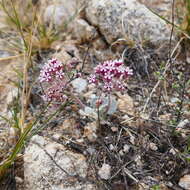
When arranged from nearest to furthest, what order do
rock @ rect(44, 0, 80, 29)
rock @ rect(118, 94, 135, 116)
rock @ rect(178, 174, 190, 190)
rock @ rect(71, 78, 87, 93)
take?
rock @ rect(178, 174, 190, 190) < rock @ rect(118, 94, 135, 116) < rock @ rect(71, 78, 87, 93) < rock @ rect(44, 0, 80, 29)

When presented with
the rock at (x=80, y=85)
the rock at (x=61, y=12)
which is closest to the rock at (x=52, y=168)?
the rock at (x=80, y=85)

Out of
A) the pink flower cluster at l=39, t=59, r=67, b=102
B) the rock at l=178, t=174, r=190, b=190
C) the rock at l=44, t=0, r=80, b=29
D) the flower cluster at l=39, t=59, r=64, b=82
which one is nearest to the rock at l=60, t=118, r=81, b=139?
the pink flower cluster at l=39, t=59, r=67, b=102

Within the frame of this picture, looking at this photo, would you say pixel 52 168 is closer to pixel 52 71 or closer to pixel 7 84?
pixel 52 71

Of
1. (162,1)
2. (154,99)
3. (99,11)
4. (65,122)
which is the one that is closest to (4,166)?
(65,122)

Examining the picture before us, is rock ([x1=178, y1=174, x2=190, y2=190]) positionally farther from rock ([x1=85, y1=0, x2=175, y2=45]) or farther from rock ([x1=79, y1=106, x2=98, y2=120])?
rock ([x1=85, y1=0, x2=175, y2=45])

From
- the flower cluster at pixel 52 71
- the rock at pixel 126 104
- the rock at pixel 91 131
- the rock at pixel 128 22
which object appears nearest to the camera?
the flower cluster at pixel 52 71

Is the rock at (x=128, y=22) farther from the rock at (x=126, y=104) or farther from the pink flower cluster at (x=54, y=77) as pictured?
the pink flower cluster at (x=54, y=77)

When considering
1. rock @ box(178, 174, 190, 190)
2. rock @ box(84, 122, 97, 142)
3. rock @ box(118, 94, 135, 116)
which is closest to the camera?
rock @ box(178, 174, 190, 190)
